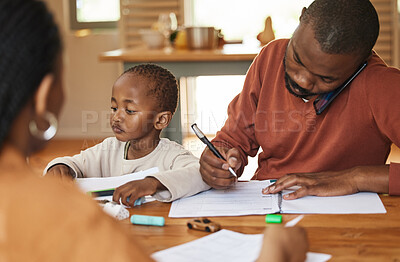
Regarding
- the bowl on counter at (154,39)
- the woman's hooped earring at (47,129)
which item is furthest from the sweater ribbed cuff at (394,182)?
the bowl on counter at (154,39)

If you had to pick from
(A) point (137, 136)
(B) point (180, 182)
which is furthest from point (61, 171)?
(B) point (180, 182)

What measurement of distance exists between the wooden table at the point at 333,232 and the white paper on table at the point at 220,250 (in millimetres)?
29

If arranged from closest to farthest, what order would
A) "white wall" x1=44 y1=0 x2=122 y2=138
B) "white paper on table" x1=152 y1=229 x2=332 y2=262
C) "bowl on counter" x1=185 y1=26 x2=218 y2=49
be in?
"white paper on table" x1=152 y1=229 x2=332 y2=262 < "bowl on counter" x1=185 y1=26 x2=218 y2=49 < "white wall" x1=44 y1=0 x2=122 y2=138

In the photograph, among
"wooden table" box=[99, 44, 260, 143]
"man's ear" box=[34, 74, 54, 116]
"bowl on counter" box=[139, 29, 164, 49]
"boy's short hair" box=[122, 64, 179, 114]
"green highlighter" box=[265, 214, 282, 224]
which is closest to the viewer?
"man's ear" box=[34, 74, 54, 116]

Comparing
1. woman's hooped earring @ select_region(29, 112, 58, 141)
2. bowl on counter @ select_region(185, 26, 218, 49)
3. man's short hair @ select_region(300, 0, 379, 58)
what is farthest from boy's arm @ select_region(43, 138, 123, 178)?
bowl on counter @ select_region(185, 26, 218, 49)

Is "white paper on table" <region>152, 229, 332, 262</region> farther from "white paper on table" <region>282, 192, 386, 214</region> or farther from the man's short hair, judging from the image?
the man's short hair

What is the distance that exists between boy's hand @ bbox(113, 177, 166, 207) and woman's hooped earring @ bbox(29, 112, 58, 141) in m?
0.58

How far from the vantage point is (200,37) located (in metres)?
3.35

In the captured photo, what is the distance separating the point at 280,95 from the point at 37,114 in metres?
1.11

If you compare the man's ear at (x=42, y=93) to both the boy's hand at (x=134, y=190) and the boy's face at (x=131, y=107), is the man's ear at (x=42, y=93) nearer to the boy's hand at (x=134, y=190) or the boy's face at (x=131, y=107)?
the boy's hand at (x=134, y=190)

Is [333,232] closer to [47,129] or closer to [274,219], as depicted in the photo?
[274,219]

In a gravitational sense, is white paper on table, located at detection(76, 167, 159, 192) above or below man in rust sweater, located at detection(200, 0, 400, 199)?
below

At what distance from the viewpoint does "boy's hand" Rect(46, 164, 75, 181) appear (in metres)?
1.50

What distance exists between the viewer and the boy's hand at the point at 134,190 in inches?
51.4
